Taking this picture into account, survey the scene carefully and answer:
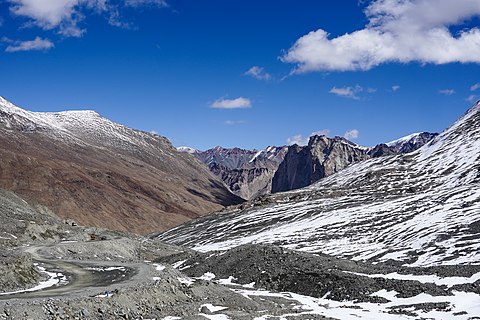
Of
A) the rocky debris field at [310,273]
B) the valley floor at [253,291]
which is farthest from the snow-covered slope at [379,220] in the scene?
the valley floor at [253,291]

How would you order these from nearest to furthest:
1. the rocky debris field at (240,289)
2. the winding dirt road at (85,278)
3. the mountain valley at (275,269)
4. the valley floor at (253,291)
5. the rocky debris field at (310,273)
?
the valley floor at (253,291) < the rocky debris field at (240,289) < the winding dirt road at (85,278) < the mountain valley at (275,269) < the rocky debris field at (310,273)

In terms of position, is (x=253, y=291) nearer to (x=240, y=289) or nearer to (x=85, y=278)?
(x=240, y=289)

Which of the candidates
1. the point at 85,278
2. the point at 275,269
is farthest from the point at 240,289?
the point at 85,278

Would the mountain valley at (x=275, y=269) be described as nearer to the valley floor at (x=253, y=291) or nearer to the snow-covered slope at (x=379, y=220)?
the valley floor at (x=253, y=291)

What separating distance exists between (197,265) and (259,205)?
109 m

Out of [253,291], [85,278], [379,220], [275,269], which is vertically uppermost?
[379,220]

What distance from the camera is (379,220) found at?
367 feet

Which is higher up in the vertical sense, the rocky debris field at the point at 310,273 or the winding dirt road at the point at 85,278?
the winding dirt road at the point at 85,278

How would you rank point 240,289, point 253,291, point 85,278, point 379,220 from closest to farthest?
point 85,278
point 253,291
point 240,289
point 379,220

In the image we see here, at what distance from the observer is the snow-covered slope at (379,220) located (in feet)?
266

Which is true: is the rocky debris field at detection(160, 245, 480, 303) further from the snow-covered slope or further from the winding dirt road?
the snow-covered slope

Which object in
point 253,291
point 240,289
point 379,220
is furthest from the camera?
point 379,220

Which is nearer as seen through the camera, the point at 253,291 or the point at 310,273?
A: the point at 253,291

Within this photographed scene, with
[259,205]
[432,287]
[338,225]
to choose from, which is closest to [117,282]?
[432,287]
